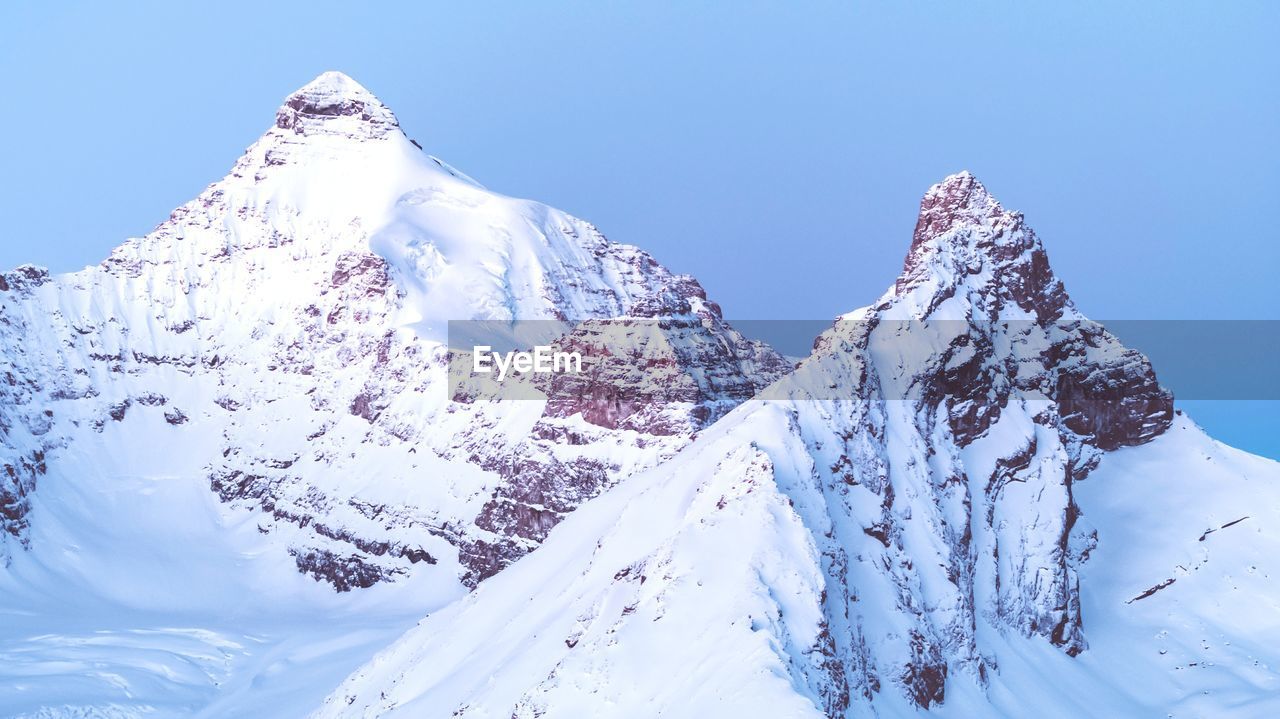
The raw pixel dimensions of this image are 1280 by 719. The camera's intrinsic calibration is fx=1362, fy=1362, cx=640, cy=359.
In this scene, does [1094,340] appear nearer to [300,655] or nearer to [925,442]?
[925,442]

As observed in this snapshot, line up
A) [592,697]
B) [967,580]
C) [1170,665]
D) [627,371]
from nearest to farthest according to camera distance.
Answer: [592,697] < [967,580] < [1170,665] < [627,371]

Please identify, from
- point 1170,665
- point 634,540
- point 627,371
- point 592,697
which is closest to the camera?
point 592,697

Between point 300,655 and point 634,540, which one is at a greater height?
point 300,655

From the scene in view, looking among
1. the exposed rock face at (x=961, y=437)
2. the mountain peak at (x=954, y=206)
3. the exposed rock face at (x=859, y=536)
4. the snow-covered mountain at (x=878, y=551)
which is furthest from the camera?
the mountain peak at (x=954, y=206)

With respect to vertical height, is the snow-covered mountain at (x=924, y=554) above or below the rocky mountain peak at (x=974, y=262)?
below

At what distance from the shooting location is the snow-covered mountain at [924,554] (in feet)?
196

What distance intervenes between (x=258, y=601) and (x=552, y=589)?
11337 cm

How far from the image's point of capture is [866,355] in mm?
85250

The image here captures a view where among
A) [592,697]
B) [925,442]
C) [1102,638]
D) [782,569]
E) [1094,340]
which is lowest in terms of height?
[592,697]

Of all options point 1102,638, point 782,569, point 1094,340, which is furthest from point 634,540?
point 1094,340

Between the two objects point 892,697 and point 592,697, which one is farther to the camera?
point 892,697

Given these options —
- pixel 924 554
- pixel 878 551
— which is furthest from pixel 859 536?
pixel 924 554

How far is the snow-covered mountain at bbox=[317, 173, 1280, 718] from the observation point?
59.9m

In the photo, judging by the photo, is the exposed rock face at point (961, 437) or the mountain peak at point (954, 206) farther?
the mountain peak at point (954, 206)
